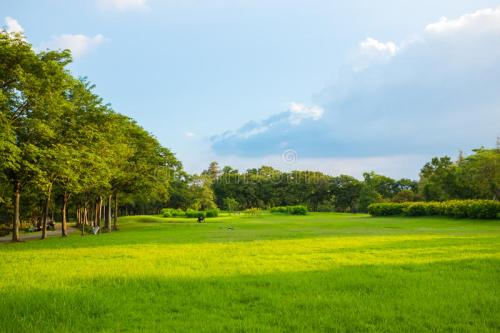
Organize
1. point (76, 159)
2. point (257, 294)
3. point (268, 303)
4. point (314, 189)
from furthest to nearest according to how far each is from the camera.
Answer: point (314, 189) < point (76, 159) < point (257, 294) < point (268, 303)

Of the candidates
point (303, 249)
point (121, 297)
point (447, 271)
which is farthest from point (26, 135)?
point (447, 271)

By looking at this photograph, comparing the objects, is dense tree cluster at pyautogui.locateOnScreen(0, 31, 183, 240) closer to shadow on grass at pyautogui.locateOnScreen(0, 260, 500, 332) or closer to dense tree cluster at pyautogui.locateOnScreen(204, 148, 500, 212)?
shadow on grass at pyautogui.locateOnScreen(0, 260, 500, 332)

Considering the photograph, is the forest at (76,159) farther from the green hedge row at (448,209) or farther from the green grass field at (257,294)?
the green grass field at (257,294)

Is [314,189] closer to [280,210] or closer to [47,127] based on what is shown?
[280,210]

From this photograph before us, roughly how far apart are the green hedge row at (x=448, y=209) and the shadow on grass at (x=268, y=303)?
32156 mm

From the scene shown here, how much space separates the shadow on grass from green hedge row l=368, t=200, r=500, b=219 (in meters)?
32.2

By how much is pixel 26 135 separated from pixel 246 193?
84.4 meters

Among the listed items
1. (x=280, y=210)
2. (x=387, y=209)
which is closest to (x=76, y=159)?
(x=387, y=209)

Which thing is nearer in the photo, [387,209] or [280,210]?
[387,209]

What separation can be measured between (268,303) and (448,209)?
42.2 metres

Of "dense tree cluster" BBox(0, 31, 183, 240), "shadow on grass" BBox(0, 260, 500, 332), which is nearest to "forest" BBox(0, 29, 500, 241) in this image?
"dense tree cluster" BBox(0, 31, 183, 240)

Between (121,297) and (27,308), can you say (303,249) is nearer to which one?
(121,297)

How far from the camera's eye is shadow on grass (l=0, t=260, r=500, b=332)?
6363 mm

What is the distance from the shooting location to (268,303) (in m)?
7.56
